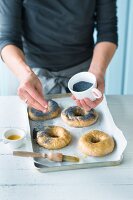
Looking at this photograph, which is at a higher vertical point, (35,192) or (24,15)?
(24,15)

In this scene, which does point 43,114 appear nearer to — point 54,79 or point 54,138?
point 54,138

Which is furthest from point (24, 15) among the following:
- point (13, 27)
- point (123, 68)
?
point (123, 68)

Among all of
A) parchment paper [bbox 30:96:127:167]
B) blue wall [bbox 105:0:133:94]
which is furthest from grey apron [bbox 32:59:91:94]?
blue wall [bbox 105:0:133:94]

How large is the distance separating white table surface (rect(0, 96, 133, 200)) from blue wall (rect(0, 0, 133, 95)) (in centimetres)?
97

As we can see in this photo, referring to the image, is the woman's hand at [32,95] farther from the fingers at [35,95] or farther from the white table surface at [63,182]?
the white table surface at [63,182]

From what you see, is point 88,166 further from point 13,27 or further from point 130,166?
point 13,27

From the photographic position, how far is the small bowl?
1.04 metres

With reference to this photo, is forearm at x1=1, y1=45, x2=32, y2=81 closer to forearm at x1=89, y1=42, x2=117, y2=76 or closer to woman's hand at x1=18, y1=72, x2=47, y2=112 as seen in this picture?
woman's hand at x1=18, y1=72, x2=47, y2=112

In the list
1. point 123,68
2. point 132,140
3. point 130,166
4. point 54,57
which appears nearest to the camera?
point 130,166

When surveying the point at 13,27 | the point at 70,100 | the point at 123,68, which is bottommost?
the point at 123,68

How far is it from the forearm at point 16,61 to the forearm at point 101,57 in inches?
9.0

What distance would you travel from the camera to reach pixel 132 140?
1098 mm

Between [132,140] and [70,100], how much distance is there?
29cm

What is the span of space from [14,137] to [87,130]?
0.22 m
